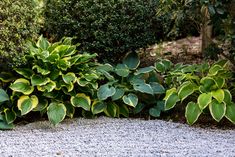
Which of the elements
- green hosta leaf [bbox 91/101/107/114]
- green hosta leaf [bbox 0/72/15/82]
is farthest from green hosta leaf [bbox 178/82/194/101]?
green hosta leaf [bbox 0/72/15/82]

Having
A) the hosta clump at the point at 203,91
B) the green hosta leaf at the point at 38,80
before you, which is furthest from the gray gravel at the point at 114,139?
the green hosta leaf at the point at 38,80

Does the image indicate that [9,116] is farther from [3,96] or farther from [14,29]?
[14,29]

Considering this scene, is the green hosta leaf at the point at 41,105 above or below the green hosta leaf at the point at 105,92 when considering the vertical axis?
below

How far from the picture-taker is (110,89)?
4.86 meters

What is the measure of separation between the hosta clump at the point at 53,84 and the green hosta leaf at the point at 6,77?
107mm

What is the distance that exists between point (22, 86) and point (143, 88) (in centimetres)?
128

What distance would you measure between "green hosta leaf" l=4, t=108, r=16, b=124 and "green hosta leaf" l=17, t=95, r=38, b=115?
14 centimetres

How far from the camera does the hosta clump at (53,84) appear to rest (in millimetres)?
4641

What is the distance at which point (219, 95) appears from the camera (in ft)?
14.9

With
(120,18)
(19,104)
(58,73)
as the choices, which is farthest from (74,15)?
(19,104)

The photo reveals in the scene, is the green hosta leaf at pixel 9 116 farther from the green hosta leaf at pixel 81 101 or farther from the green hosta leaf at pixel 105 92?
the green hosta leaf at pixel 105 92

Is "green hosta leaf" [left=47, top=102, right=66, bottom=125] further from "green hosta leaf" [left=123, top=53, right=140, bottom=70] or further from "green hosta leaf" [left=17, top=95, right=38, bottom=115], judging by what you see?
"green hosta leaf" [left=123, top=53, right=140, bottom=70]

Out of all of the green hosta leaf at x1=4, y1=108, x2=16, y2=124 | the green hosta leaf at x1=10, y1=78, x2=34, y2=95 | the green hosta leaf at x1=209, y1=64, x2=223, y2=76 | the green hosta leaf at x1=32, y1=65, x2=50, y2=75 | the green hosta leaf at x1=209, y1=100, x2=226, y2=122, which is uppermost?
the green hosta leaf at x1=32, y1=65, x2=50, y2=75

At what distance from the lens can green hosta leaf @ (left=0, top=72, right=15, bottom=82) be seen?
15.9 ft
